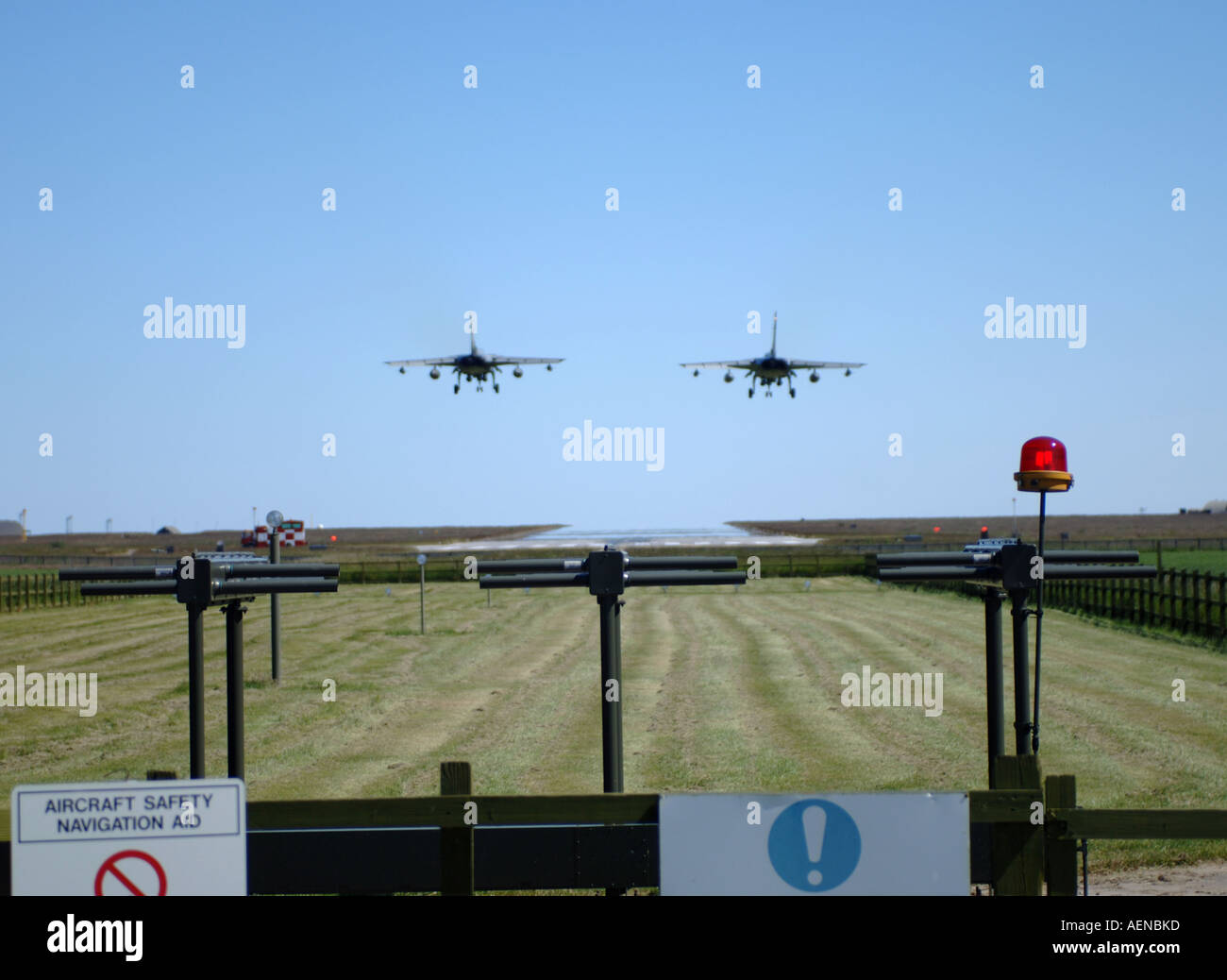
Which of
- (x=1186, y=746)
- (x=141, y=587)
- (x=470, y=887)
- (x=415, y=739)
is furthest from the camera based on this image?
(x=415, y=739)

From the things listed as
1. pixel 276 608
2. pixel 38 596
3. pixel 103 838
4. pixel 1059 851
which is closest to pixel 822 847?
pixel 1059 851

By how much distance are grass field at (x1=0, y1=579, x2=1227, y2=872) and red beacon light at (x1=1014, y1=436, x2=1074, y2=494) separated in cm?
482

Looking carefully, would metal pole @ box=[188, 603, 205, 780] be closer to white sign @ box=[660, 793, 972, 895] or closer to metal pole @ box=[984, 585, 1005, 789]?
white sign @ box=[660, 793, 972, 895]

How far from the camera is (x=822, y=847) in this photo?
6000 mm

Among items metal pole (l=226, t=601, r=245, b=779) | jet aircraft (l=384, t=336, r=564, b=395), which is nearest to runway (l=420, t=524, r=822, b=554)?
jet aircraft (l=384, t=336, r=564, b=395)

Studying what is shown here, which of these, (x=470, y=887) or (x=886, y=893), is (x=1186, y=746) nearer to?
(x=886, y=893)

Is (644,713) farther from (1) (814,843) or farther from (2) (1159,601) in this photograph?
(2) (1159,601)

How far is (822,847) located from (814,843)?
5cm

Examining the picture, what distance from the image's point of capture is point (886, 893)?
5996 mm

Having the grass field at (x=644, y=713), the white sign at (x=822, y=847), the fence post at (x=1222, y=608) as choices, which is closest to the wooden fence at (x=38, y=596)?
the grass field at (x=644, y=713)

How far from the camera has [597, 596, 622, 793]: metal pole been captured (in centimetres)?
774
